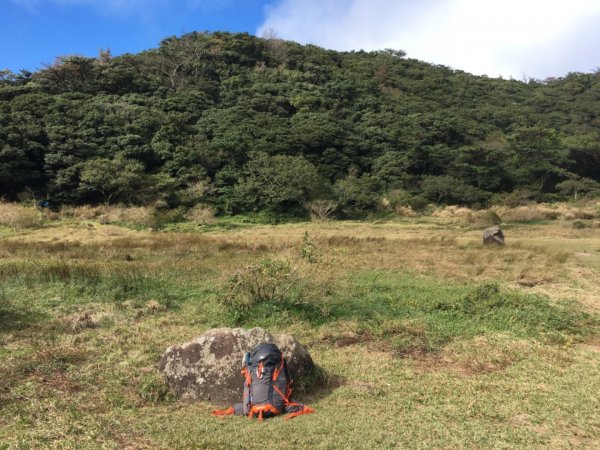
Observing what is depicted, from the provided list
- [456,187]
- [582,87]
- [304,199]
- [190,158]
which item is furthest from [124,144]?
[582,87]

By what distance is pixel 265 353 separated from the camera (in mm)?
5070

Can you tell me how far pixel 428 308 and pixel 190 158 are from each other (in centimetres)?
3333

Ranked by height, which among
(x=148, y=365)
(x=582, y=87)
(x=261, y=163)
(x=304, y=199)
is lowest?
(x=148, y=365)

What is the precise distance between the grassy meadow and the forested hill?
2096 cm

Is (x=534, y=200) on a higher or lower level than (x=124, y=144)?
lower

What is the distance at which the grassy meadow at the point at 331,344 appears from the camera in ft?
14.5

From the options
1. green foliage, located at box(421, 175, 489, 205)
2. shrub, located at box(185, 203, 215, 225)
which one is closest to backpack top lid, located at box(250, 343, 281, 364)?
shrub, located at box(185, 203, 215, 225)

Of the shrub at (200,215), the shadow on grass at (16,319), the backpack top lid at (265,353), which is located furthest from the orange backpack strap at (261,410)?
the shrub at (200,215)

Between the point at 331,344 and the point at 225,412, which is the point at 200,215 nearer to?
the point at 331,344

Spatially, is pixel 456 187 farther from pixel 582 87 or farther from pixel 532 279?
pixel 582 87

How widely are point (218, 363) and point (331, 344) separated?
256 centimetres

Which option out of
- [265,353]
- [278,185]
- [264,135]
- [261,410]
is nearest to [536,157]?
[264,135]

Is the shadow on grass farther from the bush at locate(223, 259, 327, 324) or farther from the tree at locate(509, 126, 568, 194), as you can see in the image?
the tree at locate(509, 126, 568, 194)

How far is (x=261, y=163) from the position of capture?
3991 centimetres
